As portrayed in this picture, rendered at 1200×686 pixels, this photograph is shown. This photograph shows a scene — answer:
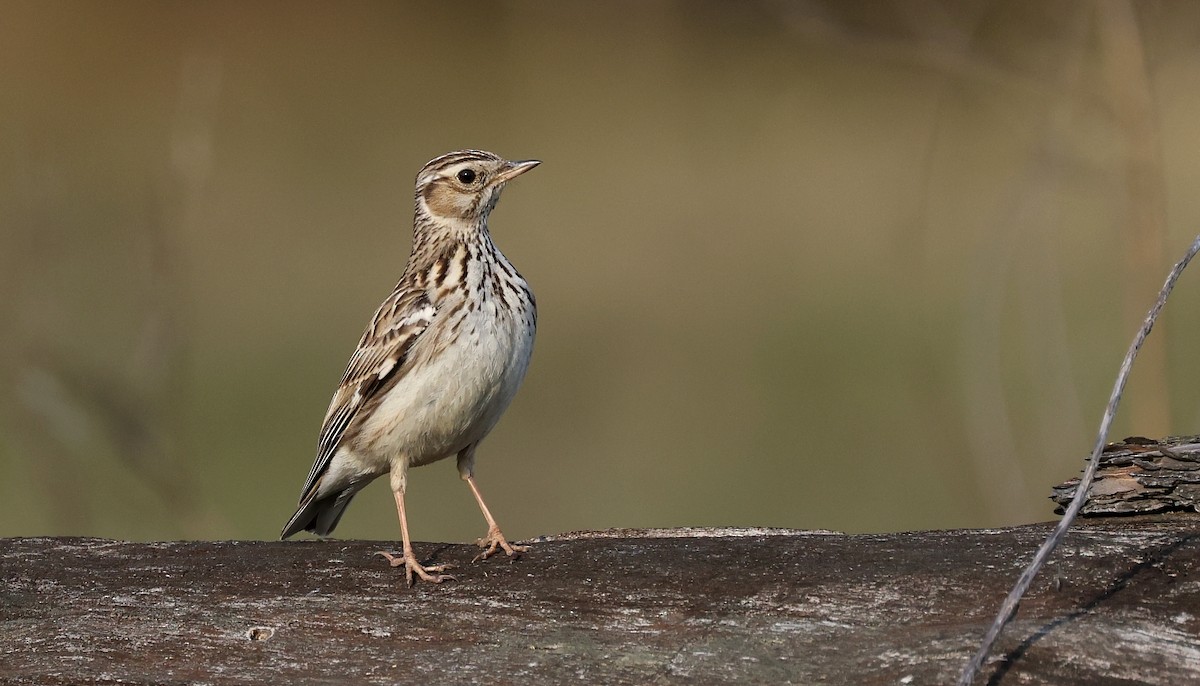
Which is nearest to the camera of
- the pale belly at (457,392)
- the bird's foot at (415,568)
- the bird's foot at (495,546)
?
the bird's foot at (415,568)

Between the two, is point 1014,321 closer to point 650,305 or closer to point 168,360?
point 650,305

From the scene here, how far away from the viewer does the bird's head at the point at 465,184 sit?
5.57 meters

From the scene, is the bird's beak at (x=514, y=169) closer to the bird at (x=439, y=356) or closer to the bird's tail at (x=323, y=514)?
the bird at (x=439, y=356)

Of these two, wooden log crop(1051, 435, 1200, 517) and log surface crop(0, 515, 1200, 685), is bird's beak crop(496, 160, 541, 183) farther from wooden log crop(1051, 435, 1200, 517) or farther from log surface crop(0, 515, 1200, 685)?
wooden log crop(1051, 435, 1200, 517)

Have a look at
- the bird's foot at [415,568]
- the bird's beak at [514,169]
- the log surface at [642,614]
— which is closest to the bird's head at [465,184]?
the bird's beak at [514,169]

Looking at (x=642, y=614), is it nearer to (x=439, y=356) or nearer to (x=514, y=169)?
(x=439, y=356)

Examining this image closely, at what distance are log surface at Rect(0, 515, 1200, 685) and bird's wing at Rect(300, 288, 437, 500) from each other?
1276 mm

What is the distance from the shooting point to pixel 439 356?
498 cm

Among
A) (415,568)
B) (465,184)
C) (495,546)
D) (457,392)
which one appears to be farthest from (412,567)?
(465,184)

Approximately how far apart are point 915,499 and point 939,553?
7.50 m

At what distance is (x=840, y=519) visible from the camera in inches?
407

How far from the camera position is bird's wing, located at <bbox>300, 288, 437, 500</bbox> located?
201 inches

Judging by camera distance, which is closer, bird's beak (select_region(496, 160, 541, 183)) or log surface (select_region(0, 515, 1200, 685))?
log surface (select_region(0, 515, 1200, 685))

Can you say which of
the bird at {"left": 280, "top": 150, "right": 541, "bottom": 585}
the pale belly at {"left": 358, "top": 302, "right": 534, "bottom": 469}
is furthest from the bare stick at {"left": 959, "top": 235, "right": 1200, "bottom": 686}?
the pale belly at {"left": 358, "top": 302, "right": 534, "bottom": 469}
